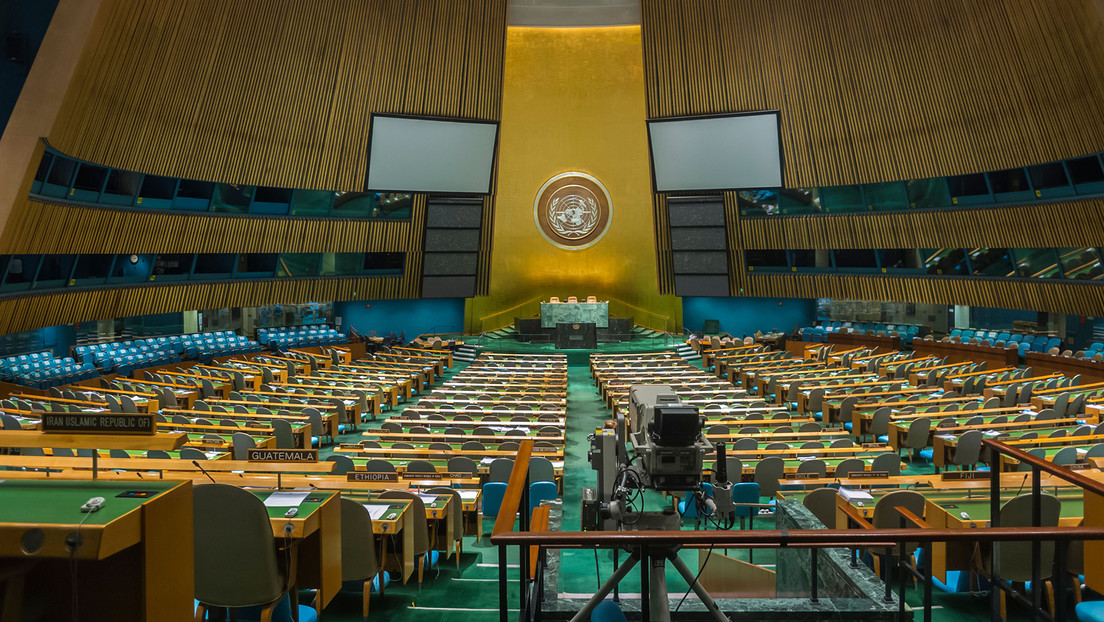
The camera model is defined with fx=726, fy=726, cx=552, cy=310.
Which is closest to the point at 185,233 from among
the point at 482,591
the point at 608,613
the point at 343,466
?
the point at 343,466

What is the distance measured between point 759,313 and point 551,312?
9.54 metres

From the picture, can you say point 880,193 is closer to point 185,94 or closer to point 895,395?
point 895,395

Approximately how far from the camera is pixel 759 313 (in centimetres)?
3116

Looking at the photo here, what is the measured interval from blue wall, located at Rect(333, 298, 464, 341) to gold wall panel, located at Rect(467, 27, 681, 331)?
34.8 inches

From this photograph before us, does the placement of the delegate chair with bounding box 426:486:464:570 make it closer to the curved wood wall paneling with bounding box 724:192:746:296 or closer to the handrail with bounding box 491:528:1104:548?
the handrail with bounding box 491:528:1104:548

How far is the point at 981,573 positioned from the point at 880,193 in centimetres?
2148

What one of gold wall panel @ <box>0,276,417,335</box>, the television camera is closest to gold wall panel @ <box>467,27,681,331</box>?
gold wall panel @ <box>0,276,417,335</box>

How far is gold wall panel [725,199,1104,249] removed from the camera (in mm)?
18219

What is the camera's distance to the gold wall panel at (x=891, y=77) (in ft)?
55.8

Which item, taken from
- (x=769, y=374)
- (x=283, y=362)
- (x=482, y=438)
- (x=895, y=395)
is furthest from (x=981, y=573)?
(x=283, y=362)

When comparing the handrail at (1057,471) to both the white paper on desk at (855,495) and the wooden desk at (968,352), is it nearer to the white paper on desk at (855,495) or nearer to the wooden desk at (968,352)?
the white paper on desk at (855,495)

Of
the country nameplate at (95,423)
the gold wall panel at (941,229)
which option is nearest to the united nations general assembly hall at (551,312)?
the country nameplate at (95,423)

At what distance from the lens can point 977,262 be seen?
22.4m

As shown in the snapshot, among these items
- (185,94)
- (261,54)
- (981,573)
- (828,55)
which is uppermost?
(828,55)
